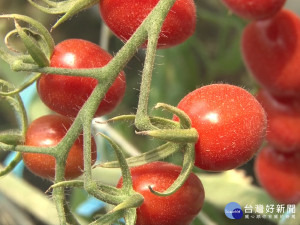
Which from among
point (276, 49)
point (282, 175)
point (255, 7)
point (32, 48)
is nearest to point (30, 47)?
point (32, 48)

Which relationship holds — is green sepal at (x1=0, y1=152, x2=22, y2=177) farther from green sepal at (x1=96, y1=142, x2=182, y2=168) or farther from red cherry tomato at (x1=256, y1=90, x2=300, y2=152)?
red cherry tomato at (x1=256, y1=90, x2=300, y2=152)

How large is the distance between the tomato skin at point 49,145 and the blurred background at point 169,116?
404 mm

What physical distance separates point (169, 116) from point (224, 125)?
62cm

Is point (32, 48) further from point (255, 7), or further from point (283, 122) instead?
point (283, 122)

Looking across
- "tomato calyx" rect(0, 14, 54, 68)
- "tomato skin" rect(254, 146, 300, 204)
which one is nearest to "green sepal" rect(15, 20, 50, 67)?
"tomato calyx" rect(0, 14, 54, 68)

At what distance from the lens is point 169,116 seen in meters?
1.06

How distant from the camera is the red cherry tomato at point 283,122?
2.79 feet

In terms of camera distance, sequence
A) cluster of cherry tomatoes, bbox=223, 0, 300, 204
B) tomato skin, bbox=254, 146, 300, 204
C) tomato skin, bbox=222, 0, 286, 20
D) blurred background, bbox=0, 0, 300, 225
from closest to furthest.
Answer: tomato skin, bbox=222, 0, 286, 20 → cluster of cherry tomatoes, bbox=223, 0, 300, 204 → tomato skin, bbox=254, 146, 300, 204 → blurred background, bbox=0, 0, 300, 225

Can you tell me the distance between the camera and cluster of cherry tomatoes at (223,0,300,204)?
769 millimetres

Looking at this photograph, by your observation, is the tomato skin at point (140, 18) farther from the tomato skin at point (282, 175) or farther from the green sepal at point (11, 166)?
the tomato skin at point (282, 175)

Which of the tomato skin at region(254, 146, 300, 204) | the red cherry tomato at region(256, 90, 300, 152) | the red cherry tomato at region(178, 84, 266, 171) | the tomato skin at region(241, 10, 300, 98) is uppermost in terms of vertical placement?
the red cherry tomato at region(178, 84, 266, 171)

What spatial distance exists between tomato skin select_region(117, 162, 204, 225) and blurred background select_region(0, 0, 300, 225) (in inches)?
16.9

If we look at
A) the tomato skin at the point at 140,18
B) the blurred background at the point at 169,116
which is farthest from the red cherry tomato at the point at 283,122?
the tomato skin at the point at 140,18

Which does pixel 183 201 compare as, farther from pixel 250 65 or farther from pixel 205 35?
pixel 205 35
